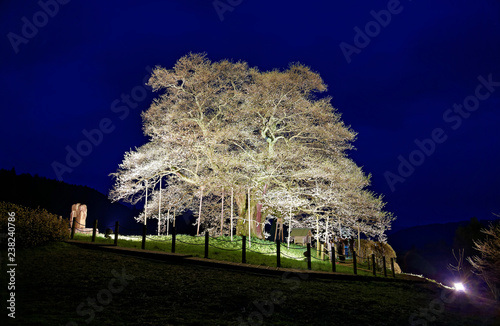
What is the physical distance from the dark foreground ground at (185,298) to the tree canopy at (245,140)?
389 inches

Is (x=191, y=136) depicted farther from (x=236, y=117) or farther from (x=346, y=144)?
(x=346, y=144)

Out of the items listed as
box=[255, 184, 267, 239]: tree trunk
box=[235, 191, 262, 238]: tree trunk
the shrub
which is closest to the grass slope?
box=[235, 191, 262, 238]: tree trunk

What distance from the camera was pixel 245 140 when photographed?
2364 cm

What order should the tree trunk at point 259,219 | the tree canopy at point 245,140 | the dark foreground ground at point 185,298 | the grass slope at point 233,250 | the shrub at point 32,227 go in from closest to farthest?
the dark foreground ground at point 185,298 < the shrub at point 32,227 < the grass slope at point 233,250 < the tree canopy at point 245,140 < the tree trunk at point 259,219

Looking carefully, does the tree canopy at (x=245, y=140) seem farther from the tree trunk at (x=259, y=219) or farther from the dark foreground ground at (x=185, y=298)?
the dark foreground ground at (x=185, y=298)

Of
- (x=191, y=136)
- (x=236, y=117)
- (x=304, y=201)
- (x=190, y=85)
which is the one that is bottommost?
(x=304, y=201)

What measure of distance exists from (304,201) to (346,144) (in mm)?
5683

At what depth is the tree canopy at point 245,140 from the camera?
20906mm

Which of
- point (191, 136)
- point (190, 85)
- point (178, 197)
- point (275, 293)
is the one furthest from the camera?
point (178, 197)

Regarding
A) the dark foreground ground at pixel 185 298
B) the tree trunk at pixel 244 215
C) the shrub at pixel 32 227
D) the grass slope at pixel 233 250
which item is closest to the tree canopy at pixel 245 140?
the tree trunk at pixel 244 215

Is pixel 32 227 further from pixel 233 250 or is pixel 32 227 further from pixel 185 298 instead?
pixel 233 250

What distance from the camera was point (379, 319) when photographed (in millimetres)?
7078

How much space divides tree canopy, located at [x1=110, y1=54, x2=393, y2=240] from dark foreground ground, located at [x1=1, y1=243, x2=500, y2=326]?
32.4ft

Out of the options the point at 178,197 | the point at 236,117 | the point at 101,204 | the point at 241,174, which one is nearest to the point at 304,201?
the point at 241,174
